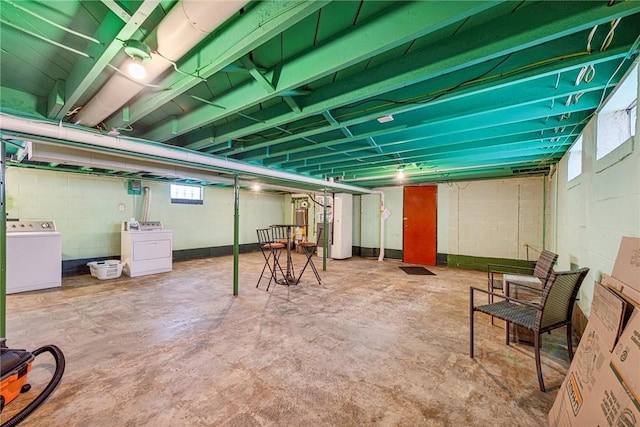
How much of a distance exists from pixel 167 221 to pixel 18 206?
2.57 metres

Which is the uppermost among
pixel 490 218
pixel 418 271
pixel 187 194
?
pixel 187 194

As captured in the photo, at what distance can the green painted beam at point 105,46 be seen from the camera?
3.94 ft

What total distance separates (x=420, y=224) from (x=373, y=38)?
20.3 feet

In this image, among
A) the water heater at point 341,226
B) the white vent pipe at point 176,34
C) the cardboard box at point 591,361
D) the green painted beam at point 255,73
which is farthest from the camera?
the water heater at point 341,226

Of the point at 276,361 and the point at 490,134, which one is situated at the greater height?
the point at 490,134

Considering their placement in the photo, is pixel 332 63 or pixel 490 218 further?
pixel 490 218

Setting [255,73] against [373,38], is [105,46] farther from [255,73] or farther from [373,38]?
[373,38]

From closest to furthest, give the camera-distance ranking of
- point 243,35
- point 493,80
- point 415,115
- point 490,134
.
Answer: point 243,35
point 493,80
point 415,115
point 490,134

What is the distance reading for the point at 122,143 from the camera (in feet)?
Result: 9.02

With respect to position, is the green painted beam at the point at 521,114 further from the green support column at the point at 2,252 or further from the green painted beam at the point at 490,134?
the green support column at the point at 2,252

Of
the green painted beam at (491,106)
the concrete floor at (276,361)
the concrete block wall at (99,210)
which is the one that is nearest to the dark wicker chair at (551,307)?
the concrete floor at (276,361)

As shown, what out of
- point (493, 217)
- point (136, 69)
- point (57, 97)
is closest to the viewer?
point (136, 69)

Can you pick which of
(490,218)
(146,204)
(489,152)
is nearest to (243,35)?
(489,152)

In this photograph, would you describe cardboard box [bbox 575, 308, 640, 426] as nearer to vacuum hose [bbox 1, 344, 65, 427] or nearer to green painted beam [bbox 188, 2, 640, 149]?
green painted beam [bbox 188, 2, 640, 149]
